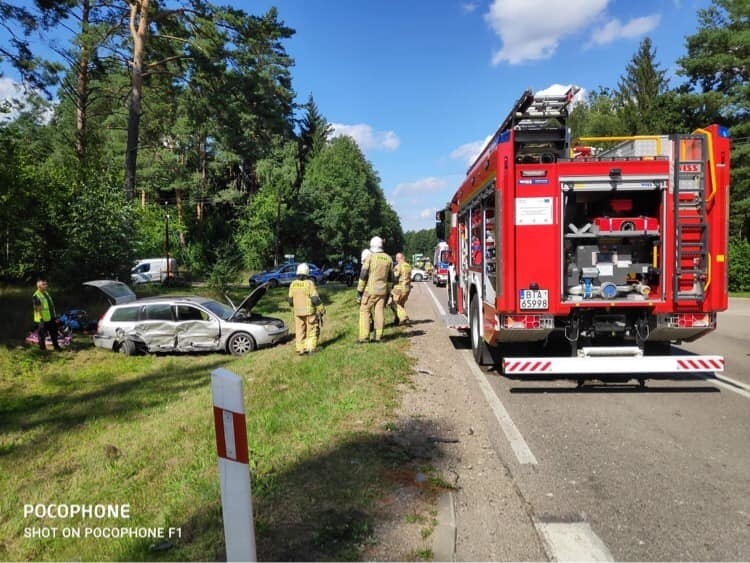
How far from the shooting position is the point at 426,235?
18525 centimetres

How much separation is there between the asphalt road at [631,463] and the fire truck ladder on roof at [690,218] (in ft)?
4.30

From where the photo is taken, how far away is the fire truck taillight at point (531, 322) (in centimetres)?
646

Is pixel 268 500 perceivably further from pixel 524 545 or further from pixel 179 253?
pixel 179 253

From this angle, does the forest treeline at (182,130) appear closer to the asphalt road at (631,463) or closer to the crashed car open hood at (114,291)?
the crashed car open hood at (114,291)

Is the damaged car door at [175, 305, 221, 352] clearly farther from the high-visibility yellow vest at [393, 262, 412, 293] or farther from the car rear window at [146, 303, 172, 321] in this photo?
the high-visibility yellow vest at [393, 262, 412, 293]

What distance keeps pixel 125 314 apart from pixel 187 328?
180 cm

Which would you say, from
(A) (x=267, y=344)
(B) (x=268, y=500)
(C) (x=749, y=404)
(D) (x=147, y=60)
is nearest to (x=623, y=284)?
(C) (x=749, y=404)

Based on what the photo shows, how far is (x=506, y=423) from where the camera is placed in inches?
214

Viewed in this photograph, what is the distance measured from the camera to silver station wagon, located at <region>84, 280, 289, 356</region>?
12.6 metres

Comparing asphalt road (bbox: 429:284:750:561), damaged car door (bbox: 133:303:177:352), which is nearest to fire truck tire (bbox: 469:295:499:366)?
asphalt road (bbox: 429:284:750:561)

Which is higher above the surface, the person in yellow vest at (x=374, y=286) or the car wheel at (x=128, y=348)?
the person in yellow vest at (x=374, y=286)

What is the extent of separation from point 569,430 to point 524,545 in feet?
7.51

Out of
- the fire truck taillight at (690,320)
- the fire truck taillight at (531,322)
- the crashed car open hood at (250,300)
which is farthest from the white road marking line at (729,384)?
the crashed car open hood at (250,300)

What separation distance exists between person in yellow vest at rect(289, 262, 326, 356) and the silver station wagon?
2.70 meters
